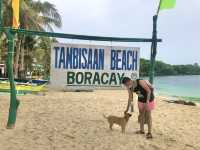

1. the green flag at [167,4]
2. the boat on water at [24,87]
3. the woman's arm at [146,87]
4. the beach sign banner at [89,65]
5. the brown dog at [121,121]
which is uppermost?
the green flag at [167,4]

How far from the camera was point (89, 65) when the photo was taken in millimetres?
12281

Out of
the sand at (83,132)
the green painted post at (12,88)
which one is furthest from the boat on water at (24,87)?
the green painted post at (12,88)

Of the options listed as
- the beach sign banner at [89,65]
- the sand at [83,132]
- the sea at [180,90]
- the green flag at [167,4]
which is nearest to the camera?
the sand at [83,132]

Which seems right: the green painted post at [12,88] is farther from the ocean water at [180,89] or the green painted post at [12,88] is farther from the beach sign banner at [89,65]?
the ocean water at [180,89]

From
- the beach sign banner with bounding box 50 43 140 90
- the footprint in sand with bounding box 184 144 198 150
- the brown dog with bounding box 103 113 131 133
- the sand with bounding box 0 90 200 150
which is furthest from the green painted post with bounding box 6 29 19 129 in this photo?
the footprint in sand with bounding box 184 144 198 150

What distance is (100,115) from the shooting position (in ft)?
49.2

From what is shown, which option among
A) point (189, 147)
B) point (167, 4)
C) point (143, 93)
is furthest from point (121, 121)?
point (167, 4)

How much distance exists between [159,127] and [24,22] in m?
21.3

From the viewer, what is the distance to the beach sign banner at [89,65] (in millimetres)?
12141

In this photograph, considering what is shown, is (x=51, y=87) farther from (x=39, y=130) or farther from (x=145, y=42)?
(x=145, y=42)

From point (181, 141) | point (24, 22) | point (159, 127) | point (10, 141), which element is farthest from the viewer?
point (24, 22)

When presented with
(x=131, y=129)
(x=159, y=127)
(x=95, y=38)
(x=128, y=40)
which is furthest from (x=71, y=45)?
(x=159, y=127)

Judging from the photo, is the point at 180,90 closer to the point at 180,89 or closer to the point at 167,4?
the point at 180,89

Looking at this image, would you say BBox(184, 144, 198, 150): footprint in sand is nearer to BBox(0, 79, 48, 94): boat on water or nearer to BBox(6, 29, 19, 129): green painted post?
BBox(6, 29, 19, 129): green painted post
